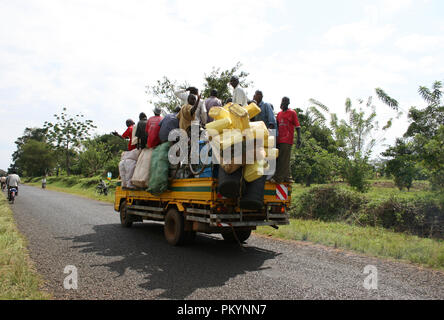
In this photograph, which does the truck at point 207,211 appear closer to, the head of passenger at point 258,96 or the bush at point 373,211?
the head of passenger at point 258,96

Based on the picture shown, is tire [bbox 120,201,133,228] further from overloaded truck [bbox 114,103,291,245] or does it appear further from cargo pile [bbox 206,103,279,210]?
cargo pile [bbox 206,103,279,210]

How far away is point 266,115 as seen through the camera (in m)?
7.31

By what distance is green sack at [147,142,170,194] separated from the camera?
7547 mm

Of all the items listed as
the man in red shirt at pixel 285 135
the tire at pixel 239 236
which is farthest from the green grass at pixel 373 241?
the man in red shirt at pixel 285 135

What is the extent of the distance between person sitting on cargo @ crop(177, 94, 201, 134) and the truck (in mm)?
1235

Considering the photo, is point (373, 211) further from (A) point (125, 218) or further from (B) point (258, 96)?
(A) point (125, 218)

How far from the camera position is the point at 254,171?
5754 mm

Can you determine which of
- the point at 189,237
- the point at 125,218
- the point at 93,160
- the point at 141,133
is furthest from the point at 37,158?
the point at 189,237

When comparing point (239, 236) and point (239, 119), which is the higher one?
point (239, 119)

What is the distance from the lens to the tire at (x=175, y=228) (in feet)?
23.2

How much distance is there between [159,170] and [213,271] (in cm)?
301

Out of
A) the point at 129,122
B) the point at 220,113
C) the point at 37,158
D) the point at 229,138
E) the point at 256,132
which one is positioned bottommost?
the point at 229,138
